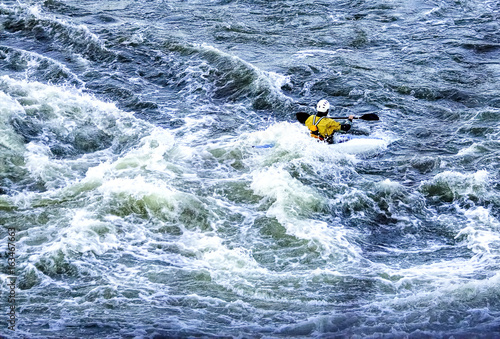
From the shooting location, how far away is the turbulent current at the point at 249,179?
8523 millimetres

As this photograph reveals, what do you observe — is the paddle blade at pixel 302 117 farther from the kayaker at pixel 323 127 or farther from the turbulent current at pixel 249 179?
the kayaker at pixel 323 127

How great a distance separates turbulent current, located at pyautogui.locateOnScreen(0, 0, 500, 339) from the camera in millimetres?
8523

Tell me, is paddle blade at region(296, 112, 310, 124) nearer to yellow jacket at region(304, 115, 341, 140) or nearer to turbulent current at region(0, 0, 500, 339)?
turbulent current at region(0, 0, 500, 339)

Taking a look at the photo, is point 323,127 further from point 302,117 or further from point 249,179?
point 249,179

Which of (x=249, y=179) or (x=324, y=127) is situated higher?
(x=324, y=127)

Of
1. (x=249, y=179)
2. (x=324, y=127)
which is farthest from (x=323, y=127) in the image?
(x=249, y=179)

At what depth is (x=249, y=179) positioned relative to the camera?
39.2ft

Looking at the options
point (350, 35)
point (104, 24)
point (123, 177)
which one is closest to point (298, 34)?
point (350, 35)

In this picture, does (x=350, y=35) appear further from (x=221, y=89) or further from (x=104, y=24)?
(x=104, y=24)

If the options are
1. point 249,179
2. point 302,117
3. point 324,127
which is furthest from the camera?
point 302,117

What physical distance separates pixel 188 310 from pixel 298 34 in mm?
12748

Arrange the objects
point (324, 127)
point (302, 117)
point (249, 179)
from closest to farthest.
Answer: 1. point (249, 179)
2. point (324, 127)
3. point (302, 117)

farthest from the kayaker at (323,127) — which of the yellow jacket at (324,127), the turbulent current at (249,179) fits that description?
the turbulent current at (249,179)

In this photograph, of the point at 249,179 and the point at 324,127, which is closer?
the point at 249,179
